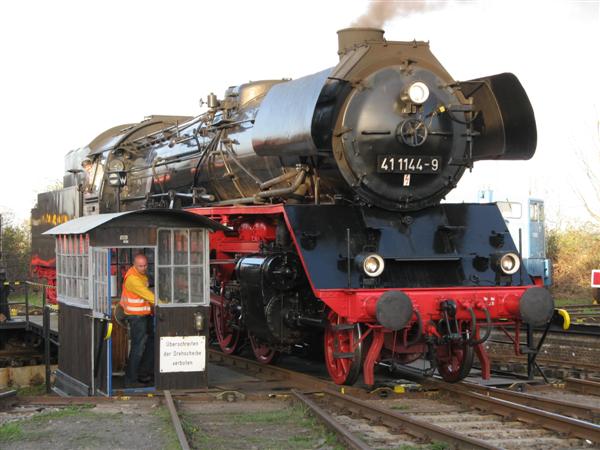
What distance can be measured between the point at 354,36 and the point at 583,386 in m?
4.38

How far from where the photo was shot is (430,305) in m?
8.83

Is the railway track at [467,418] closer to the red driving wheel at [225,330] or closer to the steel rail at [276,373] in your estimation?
the steel rail at [276,373]

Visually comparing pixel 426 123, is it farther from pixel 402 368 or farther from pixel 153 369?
pixel 153 369

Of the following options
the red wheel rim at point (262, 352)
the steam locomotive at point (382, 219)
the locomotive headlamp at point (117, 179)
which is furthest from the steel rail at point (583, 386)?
the locomotive headlamp at point (117, 179)

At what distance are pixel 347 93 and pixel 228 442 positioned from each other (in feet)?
12.8

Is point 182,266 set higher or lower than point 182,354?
higher

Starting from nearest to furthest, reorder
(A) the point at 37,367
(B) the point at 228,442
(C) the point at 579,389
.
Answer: (B) the point at 228,442 → (C) the point at 579,389 → (A) the point at 37,367

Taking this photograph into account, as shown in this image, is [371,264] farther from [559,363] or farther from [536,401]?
[559,363]

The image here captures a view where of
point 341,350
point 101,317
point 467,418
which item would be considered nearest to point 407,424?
point 467,418

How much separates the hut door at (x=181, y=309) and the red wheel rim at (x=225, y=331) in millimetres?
2134

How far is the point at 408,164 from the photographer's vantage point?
9.40 m

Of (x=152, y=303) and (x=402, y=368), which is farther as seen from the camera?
(x=402, y=368)

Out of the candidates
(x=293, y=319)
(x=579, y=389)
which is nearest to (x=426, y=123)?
(x=293, y=319)

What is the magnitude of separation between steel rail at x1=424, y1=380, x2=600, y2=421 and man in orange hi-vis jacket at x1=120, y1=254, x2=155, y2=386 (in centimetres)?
302
